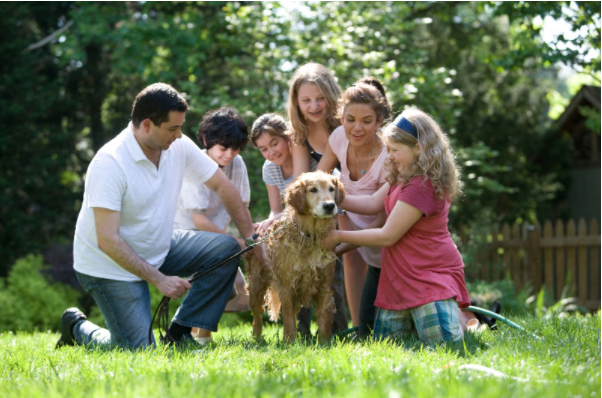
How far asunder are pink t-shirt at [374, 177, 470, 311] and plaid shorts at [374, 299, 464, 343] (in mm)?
56

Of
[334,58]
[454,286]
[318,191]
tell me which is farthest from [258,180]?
[454,286]

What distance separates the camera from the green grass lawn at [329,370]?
8.75 ft

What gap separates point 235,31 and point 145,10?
1.90 m

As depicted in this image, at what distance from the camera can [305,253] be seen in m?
4.50

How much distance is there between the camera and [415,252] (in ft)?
13.9

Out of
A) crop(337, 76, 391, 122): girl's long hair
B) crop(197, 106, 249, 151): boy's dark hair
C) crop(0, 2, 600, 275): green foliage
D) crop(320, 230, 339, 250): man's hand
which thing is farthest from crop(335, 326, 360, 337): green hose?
crop(0, 2, 600, 275): green foliage

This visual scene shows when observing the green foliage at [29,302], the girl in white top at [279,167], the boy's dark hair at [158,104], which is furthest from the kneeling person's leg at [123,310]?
the green foliage at [29,302]

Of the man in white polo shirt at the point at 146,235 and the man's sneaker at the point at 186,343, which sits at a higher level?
the man in white polo shirt at the point at 146,235

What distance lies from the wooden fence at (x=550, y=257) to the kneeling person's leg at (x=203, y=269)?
783cm

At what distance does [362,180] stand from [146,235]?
1840mm

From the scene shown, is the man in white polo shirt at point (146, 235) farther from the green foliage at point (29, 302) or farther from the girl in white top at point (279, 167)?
the green foliage at point (29, 302)

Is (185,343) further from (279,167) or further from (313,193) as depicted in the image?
(279,167)

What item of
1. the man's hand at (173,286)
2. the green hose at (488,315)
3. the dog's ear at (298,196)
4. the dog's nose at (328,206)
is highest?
the dog's ear at (298,196)

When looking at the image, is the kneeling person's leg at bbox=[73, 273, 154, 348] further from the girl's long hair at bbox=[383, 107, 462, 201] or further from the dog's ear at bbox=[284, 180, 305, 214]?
the girl's long hair at bbox=[383, 107, 462, 201]
